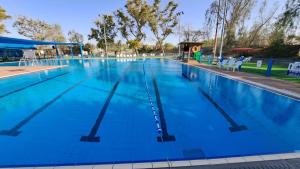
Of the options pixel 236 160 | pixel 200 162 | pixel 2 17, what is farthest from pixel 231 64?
pixel 2 17

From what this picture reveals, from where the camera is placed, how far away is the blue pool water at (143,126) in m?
2.65

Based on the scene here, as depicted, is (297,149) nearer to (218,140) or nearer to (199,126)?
(218,140)

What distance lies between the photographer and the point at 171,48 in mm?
43406

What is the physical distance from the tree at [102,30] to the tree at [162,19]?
9.12 meters

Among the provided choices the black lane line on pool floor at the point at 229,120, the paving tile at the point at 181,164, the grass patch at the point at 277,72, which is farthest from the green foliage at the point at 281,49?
the paving tile at the point at 181,164

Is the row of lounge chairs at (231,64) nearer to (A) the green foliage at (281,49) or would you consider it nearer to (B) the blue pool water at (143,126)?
(B) the blue pool water at (143,126)

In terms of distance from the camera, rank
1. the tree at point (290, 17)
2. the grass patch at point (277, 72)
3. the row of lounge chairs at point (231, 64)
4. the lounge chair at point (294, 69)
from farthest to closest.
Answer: the tree at point (290, 17), the row of lounge chairs at point (231, 64), the grass patch at point (277, 72), the lounge chair at point (294, 69)

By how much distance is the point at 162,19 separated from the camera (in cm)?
3403

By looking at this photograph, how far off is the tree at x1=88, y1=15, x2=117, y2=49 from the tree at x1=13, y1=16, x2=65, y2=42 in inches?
→ 511

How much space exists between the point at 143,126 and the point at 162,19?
34.3 metres

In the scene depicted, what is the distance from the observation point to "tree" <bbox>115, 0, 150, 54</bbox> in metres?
30.8

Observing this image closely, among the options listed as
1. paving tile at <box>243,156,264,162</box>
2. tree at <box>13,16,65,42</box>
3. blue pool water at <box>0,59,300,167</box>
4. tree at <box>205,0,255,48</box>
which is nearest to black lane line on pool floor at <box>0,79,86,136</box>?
blue pool water at <box>0,59,300,167</box>

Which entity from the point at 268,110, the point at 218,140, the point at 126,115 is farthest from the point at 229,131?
the point at 126,115

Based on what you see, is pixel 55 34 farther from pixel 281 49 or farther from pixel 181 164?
pixel 181 164
